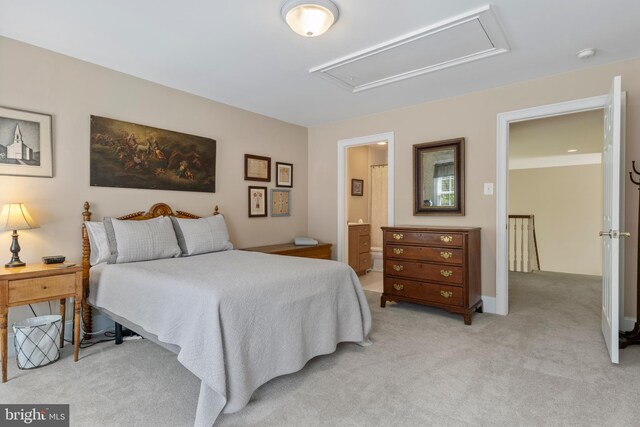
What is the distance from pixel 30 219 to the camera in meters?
2.46

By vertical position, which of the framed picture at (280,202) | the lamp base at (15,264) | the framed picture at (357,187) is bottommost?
the lamp base at (15,264)

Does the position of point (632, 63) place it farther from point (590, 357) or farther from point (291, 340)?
point (291, 340)

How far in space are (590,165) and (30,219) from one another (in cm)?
1050

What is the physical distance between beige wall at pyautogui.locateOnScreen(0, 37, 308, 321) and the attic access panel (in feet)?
5.04

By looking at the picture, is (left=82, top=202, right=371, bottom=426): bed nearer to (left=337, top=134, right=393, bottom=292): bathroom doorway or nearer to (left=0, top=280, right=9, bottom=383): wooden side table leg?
(left=0, top=280, right=9, bottom=383): wooden side table leg

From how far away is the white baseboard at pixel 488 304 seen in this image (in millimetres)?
3584

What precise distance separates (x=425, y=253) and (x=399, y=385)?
169cm

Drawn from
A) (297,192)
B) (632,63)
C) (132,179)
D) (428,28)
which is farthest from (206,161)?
(632,63)

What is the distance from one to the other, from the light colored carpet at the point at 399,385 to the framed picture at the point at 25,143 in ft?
4.74

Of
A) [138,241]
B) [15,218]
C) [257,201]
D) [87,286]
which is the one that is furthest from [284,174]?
[15,218]

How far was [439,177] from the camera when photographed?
3949 mm

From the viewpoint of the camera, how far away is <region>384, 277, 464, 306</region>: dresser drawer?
10.9 feet

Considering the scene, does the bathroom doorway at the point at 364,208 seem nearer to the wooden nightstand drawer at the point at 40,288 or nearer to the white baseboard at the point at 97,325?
the white baseboard at the point at 97,325

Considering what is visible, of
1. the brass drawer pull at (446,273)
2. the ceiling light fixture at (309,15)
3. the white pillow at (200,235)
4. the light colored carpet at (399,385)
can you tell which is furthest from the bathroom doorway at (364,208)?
the ceiling light fixture at (309,15)
